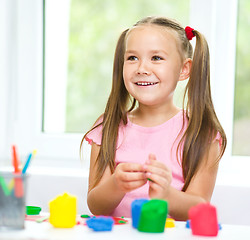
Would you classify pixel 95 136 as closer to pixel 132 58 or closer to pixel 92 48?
pixel 132 58

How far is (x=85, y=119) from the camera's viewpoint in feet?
5.99

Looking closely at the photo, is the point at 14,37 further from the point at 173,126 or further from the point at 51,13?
the point at 173,126

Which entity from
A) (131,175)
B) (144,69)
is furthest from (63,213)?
(144,69)

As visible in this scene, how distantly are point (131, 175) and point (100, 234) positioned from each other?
0.67ft

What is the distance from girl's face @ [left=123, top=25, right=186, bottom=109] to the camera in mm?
1129

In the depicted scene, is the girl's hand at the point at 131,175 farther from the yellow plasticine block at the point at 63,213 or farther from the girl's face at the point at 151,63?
the girl's face at the point at 151,63

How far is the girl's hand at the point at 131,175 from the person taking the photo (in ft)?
2.92

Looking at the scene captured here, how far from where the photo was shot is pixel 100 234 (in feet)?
2.33

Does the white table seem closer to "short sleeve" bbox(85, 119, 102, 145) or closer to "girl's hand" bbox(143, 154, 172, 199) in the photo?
"girl's hand" bbox(143, 154, 172, 199)

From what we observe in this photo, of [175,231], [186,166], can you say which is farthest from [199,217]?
[186,166]

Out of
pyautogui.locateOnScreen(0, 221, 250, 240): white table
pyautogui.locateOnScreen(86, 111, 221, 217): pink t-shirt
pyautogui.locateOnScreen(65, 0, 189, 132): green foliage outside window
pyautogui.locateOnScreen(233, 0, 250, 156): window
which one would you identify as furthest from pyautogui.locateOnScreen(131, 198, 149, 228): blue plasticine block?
pyautogui.locateOnScreen(65, 0, 189, 132): green foliage outside window

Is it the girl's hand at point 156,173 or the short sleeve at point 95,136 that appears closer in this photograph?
the girl's hand at point 156,173

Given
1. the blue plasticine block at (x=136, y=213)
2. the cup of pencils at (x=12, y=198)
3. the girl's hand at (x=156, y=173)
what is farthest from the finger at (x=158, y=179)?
the cup of pencils at (x=12, y=198)

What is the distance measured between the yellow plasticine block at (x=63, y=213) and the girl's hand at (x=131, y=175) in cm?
17
